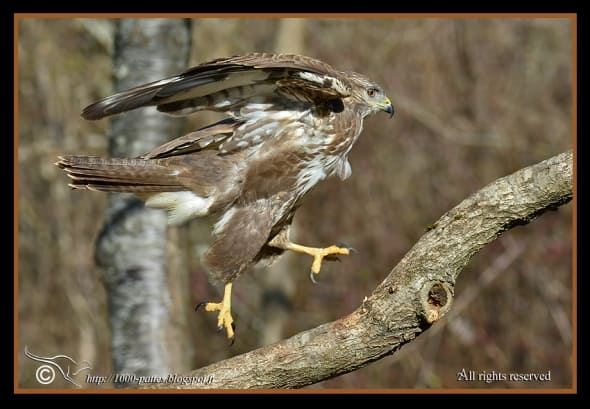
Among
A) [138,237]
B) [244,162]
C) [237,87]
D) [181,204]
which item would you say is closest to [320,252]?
[244,162]

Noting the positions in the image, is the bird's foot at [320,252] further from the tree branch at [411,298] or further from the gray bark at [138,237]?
the gray bark at [138,237]

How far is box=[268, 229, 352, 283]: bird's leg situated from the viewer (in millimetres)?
5867

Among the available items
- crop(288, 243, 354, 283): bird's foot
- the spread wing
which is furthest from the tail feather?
crop(288, 243, 354, 283): bird's foot

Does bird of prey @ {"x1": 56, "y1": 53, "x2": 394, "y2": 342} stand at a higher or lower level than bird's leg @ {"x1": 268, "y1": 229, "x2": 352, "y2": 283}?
higher

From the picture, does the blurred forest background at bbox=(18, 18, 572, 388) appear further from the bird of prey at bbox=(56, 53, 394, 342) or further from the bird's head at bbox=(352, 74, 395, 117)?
the bird of prey at bbox=(56, 53, 394, 342)

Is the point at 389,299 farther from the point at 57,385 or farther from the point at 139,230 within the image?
the point at 57,385

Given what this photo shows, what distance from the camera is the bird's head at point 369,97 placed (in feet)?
18.9

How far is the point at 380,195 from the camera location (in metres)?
11.7

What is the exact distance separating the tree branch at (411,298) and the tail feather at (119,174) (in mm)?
1446

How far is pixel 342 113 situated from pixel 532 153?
18.9 ft

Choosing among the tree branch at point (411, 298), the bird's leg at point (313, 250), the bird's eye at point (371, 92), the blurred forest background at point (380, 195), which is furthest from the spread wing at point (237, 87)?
the blurred forest background at point (380, 195)

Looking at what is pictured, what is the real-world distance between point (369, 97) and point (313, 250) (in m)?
1.22

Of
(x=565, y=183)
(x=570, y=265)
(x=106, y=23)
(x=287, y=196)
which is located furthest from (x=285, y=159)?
(x=570, y=265)

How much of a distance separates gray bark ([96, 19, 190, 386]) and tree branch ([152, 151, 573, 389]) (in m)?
3.02
